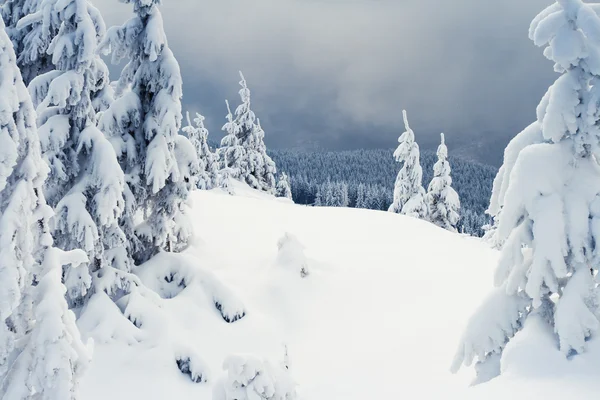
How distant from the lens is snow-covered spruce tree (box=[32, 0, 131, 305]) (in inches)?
414

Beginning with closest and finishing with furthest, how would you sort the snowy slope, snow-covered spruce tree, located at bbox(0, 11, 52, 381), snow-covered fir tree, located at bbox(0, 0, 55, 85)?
snow-covered spruce tree, located at bbox(0, 11, 52, 381)
the snowy slope
snow-covered fir tree, located at bbox(0, 0, 55, 85)

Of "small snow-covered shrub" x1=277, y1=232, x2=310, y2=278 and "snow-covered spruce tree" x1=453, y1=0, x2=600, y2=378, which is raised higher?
"snow-covered spruce tree" x1=453, y1=0, x2=600, y2=378

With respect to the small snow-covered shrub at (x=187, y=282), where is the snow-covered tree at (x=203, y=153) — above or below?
below

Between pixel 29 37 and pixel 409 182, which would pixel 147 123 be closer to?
pixel 29 37

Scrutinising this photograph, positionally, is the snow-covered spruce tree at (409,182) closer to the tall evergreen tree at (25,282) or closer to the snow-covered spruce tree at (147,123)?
the snow-covered spruce tree at (147,123)

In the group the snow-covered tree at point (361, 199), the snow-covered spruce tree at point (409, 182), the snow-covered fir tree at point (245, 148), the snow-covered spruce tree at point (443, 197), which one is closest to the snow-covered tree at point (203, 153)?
the snow-covered fir tree at point (245, 148)

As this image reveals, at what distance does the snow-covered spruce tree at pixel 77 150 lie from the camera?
1052 cm

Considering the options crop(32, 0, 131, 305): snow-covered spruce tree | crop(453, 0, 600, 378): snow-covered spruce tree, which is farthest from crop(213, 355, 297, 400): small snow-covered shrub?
crop(32, 0, 131, 305): snow-covered spruce tree

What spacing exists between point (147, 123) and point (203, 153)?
148 ft

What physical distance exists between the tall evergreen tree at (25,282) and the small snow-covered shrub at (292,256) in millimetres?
9605

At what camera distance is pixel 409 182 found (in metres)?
41.6

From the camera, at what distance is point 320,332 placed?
13.2 metres

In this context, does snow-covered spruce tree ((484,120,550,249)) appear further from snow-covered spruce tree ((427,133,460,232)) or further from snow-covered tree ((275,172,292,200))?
snow-covered tree ((275,172,292,200))

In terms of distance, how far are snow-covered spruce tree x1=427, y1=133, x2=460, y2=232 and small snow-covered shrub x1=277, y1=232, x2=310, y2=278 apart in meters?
25.9
